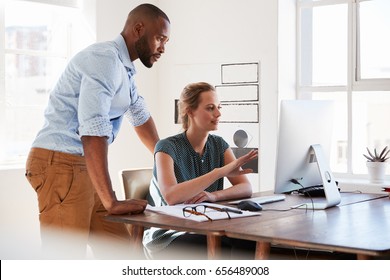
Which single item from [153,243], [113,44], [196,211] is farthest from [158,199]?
[113,44]

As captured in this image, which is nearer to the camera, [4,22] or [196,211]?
[196,211]

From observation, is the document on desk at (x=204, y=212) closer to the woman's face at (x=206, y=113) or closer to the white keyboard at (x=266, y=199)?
the white keyboard at (x=266, y=199)

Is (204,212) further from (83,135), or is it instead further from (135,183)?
(135,183)

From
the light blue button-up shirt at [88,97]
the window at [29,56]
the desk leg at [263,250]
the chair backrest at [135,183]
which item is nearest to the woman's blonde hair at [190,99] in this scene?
the chair backrest at [135,183]

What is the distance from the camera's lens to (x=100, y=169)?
2.46 metres

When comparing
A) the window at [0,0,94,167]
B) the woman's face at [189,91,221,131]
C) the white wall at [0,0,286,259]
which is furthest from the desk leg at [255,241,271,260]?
the window at [0,0,94,167]

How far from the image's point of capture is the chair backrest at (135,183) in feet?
11.4

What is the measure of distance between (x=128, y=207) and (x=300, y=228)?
0.69m

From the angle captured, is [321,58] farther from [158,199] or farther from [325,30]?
[158,199]

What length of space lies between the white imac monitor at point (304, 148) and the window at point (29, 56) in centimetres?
242

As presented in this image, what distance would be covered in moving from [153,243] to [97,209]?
1.07 feet

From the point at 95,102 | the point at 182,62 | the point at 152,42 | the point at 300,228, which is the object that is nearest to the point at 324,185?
the point at 300,228

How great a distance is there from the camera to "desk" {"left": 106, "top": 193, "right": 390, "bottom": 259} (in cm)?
209

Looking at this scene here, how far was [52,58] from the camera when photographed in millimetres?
5027
